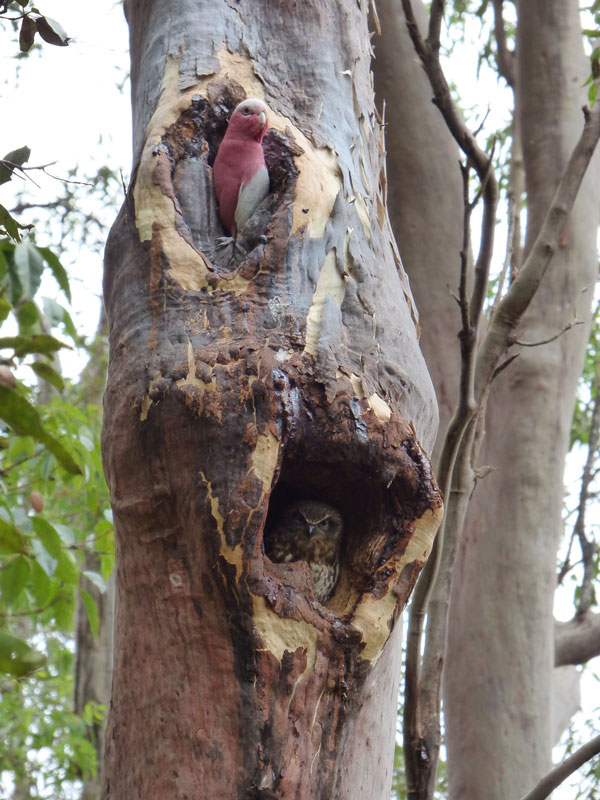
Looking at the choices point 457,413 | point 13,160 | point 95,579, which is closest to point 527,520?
point 457,413

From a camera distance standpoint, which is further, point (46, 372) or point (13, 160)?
point (46, 372)

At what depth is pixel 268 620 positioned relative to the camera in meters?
1.62

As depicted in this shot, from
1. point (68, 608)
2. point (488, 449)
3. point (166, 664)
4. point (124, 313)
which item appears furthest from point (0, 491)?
point (488, 449)

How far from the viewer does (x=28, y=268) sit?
8.13 ft

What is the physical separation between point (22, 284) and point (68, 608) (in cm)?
143

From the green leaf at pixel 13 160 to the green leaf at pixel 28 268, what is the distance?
444 millimetres

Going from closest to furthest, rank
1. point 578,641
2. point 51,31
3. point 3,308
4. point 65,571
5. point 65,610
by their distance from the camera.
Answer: point 51,31 → point 3,308 → point 65,571 → point 65,610 → point 578,641

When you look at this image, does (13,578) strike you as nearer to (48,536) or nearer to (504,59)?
(48,536)

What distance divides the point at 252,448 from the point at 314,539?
28.4 inches

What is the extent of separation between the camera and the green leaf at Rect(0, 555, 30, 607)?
2744 mm

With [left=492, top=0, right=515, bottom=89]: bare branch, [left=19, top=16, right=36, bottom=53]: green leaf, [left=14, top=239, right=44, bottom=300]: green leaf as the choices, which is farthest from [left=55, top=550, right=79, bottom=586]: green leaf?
[left=492, top=0, right=515, bottom=89]: bare branch

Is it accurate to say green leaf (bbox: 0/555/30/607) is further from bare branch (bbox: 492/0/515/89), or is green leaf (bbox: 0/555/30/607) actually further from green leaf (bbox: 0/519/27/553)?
bare branch (bbox: 492/0/515/89)

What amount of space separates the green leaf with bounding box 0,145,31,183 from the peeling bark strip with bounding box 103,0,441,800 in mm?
255

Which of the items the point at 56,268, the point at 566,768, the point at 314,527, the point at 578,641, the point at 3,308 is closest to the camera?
the point at 566,768
